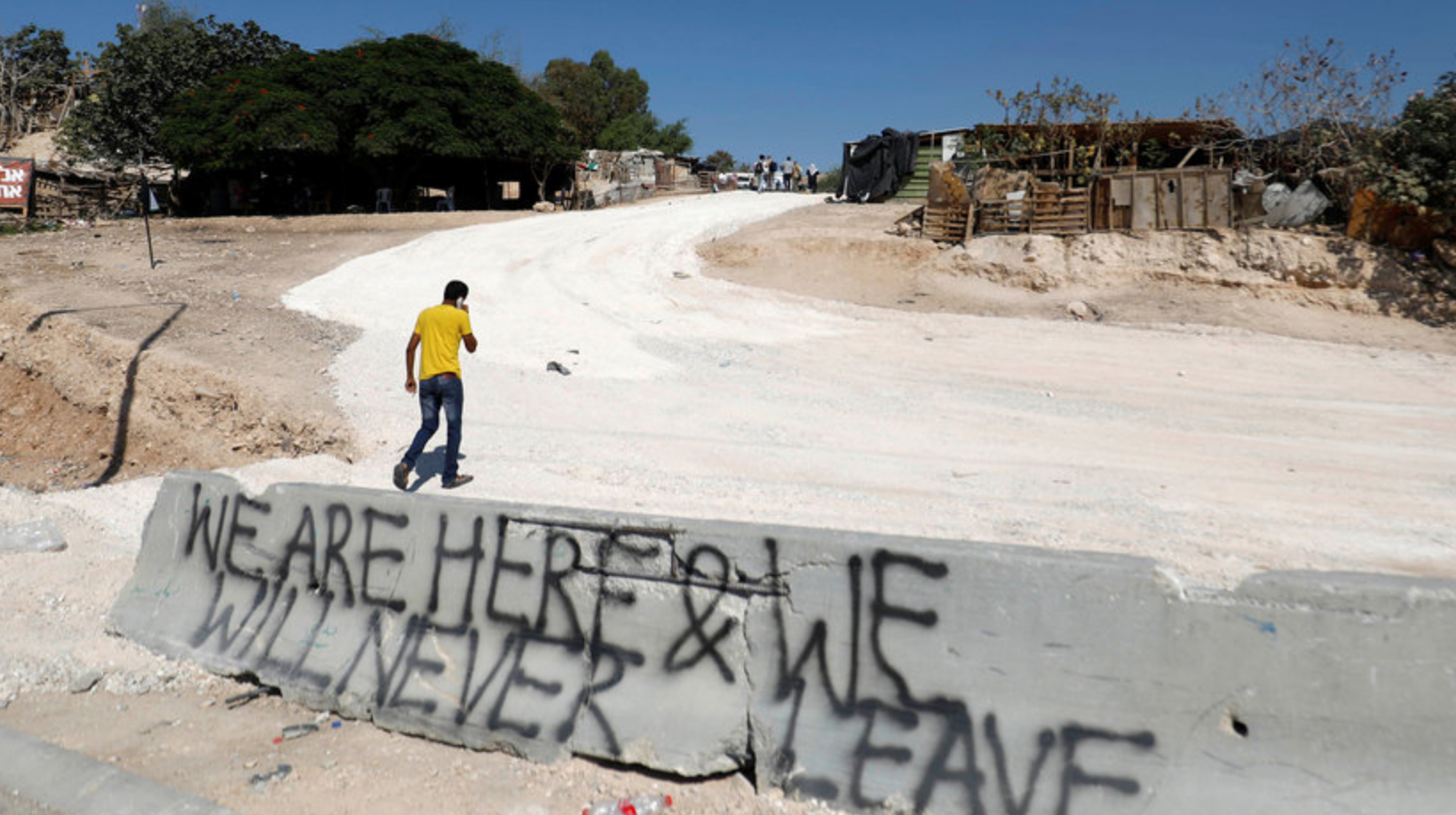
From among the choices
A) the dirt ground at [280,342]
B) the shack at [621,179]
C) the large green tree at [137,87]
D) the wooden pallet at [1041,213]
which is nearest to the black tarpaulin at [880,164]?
the dirt ground at [280,342]

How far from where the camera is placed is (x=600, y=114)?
6028 cm

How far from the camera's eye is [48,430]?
10844mm

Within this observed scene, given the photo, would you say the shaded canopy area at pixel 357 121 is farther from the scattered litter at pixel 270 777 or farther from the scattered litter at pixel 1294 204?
the scattered litter at pixel 270 777

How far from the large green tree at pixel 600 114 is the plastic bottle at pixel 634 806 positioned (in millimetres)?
54799

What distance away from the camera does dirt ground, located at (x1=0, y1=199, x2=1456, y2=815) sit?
3824 mm

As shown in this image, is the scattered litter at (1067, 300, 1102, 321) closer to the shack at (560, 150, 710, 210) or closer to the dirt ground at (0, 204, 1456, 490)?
the dirt ground at (0, 204, 1456, 490)

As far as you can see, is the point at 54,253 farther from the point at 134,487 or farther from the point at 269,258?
the point at 134,487

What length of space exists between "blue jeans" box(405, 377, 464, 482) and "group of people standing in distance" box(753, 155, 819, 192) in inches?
1327

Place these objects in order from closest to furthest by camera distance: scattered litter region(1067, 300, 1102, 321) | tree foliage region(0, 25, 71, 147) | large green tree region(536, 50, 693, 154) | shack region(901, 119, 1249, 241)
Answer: scattered litter region(1067, 300, 1102, 321)
shack region(901, 119, 1249, 241)
tree foliage region(0, 25, 71, 147)
large green tree region(536, 50, 693, 154)

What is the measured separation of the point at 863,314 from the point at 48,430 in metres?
11.5

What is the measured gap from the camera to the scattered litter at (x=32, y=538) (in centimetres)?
612

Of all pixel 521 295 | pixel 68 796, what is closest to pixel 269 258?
pixel 521 295

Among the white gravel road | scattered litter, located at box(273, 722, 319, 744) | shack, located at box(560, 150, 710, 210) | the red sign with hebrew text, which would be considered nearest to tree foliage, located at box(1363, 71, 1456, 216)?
the white gravel road

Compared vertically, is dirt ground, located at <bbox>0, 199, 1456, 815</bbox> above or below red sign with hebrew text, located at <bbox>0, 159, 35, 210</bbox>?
below
